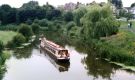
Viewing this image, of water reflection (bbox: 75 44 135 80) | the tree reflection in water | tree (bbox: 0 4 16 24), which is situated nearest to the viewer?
water reflection (bbox: 75 44 135 80)

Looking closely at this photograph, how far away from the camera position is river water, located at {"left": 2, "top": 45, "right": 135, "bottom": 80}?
3198 centimetres

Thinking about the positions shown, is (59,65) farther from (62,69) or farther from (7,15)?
(7,15)

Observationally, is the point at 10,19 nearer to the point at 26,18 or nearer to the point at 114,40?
the point at 26,18

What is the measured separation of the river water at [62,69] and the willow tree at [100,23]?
19.2ft

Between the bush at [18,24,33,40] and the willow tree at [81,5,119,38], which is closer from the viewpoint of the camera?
the willow tree at [81,5,119,38]

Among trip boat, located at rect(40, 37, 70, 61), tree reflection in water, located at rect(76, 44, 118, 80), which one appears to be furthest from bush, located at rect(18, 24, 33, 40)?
tree reflection in water, located at rect(76, 44, 118, 80)

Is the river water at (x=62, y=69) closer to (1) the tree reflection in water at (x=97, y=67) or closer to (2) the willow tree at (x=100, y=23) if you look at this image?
(1) the tree reflection in water at (x=97, y=67)

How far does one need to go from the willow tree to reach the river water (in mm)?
5840

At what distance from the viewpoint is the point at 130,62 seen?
35.0 metres

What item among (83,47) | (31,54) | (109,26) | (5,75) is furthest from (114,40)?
(5,75)

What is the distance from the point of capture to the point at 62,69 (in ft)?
119

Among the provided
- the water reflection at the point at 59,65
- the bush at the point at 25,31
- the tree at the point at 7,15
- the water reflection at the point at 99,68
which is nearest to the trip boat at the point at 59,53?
the water reflection at the point at 59,65

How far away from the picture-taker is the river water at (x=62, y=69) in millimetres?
31984

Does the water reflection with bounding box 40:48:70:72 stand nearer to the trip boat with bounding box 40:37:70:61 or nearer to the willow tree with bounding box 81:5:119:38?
the trip boat with bounding box 40:37:70:61
